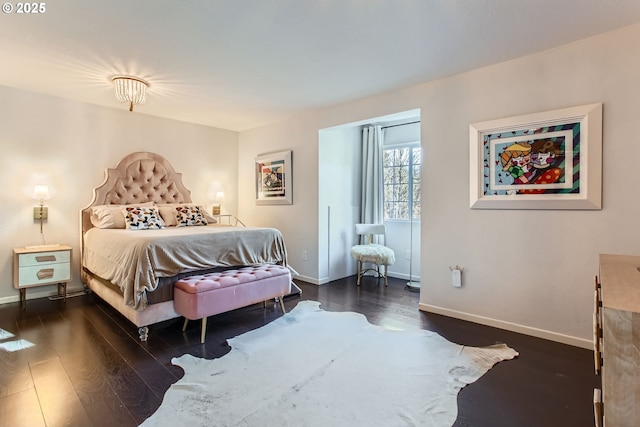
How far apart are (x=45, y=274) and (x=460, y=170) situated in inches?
179

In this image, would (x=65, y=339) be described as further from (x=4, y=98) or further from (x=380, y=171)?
(x=380, y=171)

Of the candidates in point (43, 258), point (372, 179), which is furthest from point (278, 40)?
point (43, 258)

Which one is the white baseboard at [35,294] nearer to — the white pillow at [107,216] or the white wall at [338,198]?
the white pillow at [107,216]

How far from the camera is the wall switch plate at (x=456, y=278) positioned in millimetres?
3049

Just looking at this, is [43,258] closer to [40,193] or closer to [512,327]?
[40,193]

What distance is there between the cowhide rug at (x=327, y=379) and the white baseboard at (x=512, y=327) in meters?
0.41

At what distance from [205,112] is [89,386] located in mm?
3532

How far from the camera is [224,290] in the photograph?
2.71m

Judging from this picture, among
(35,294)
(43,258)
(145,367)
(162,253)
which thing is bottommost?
(145,367)

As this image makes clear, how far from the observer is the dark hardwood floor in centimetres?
167

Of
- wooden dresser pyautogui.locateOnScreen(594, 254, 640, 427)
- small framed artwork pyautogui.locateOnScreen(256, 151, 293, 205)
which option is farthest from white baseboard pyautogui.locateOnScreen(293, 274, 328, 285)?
wooden dresser pyautogui.locateOnScreen(594, 254, 640, 427)

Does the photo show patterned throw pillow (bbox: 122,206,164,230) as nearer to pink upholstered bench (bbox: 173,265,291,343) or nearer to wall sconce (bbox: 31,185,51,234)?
wall sconce (bbox: 31,185,51,234)

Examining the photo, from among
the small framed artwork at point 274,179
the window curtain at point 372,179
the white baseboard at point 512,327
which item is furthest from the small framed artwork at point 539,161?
the small framed artwork at point 274,179

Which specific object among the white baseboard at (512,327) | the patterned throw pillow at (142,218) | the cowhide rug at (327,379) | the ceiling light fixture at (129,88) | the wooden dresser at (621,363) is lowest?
the cowhide rug at (327,379)
